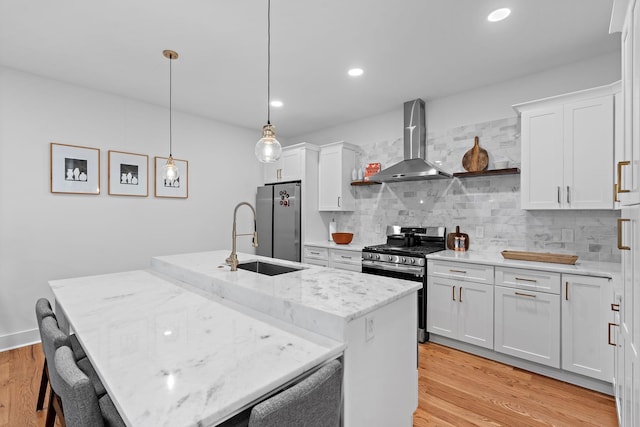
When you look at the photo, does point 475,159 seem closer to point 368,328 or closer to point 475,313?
point 475,313

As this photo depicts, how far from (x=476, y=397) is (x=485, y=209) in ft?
6.38

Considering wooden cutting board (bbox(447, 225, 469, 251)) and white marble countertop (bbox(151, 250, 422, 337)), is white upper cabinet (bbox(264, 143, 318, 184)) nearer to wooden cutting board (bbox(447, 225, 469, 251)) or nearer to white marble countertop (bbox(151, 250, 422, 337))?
wooden cutting board (bbox(447, 225, 469, 251))

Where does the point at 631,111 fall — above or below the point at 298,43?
below

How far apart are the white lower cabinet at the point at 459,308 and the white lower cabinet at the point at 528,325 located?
9 cm

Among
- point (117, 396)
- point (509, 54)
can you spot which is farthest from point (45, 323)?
point (509, 54)

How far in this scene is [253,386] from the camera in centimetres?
94

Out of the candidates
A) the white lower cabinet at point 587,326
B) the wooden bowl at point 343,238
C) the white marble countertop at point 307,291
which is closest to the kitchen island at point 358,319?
the white marble countertop at point 307,291

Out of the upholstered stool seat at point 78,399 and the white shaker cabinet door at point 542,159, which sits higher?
the white shaker cabinet door at point 542,159

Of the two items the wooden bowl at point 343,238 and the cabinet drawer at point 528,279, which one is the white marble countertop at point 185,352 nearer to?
the cabinet drawer at point 528,279

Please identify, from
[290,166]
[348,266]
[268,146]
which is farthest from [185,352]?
[290,166]

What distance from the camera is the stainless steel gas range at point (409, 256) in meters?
3.27

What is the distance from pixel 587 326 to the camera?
239 cm

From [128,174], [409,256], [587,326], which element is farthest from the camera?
[128,174]

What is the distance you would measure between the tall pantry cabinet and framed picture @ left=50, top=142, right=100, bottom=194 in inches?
177
